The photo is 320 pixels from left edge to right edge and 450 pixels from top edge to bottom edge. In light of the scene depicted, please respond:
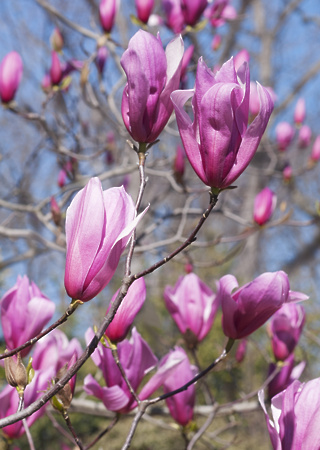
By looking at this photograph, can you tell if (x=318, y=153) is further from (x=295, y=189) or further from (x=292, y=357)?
(x=295, y=189)

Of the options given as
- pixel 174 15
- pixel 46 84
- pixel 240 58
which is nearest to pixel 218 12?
pixel 174 15

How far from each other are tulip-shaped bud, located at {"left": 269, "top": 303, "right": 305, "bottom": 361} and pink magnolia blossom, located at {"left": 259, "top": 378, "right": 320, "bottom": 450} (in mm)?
393

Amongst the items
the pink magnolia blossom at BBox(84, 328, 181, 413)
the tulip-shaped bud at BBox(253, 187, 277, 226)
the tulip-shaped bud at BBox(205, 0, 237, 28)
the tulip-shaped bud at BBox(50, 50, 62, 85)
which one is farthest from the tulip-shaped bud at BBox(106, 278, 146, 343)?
the tulip-shaped bud at BBox(205, 0, 237, 28)

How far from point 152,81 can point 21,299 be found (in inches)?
14.7

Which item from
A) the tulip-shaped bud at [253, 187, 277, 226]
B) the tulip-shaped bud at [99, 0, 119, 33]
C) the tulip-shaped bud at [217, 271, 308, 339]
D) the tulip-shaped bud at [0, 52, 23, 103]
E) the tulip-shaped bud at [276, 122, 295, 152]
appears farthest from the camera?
the tulip-shaped bud at [276, 122, 295, 152]

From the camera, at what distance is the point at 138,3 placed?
183 cm

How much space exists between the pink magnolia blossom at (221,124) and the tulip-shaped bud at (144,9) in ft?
4.33

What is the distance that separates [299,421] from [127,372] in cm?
33

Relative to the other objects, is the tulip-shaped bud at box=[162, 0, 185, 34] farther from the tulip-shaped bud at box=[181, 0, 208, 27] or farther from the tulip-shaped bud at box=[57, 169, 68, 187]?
the tulip-shaped bud at box=[57, 169, 68, 187]

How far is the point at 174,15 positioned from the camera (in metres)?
2.10

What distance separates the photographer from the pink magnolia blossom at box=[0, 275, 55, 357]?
0.77m

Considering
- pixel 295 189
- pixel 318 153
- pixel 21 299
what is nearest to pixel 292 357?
pixel 21 299

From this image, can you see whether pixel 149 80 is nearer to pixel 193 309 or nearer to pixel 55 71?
pixel 193 309

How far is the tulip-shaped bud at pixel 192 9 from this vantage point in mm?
1837
